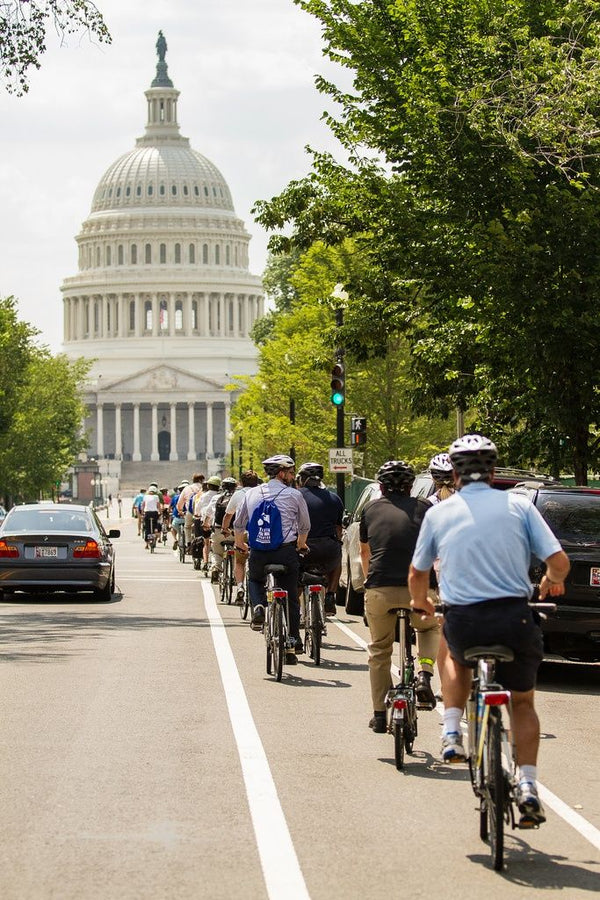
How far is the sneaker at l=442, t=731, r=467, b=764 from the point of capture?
7.90m

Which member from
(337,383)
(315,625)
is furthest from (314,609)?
(337,383)

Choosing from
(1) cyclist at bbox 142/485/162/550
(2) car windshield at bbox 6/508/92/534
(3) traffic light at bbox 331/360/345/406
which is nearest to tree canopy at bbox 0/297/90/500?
(1) cyclist at bbox 142/485/162/550

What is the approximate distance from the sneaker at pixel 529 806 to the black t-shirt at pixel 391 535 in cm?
346

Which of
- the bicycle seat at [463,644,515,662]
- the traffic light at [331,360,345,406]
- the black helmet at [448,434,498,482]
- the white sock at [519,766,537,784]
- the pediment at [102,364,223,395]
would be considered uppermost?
the pediment at [102,364,223,395]

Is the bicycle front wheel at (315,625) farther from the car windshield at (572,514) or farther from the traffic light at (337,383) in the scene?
the traffic light at (337,383)

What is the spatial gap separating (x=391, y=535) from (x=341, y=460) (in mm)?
24386

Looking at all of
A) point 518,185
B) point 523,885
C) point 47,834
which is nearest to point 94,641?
point 518,185

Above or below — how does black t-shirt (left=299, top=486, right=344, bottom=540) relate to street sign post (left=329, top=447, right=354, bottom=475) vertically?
below

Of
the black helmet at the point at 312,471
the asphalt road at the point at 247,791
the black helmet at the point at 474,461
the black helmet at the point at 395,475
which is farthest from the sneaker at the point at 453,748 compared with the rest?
the black helmet at the point at 312,471

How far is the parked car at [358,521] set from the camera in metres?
19.1

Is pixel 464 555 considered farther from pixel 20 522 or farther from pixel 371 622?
pixel 20 522

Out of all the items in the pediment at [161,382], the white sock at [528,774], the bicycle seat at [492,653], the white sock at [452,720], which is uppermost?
the pediment at [161,382]

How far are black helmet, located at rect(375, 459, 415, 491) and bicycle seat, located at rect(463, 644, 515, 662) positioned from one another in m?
3.47

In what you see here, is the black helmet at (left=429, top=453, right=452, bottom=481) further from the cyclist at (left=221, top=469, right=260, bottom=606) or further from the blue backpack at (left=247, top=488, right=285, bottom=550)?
the cyclist at (left=221, top=469, right=260, bottom=606)
